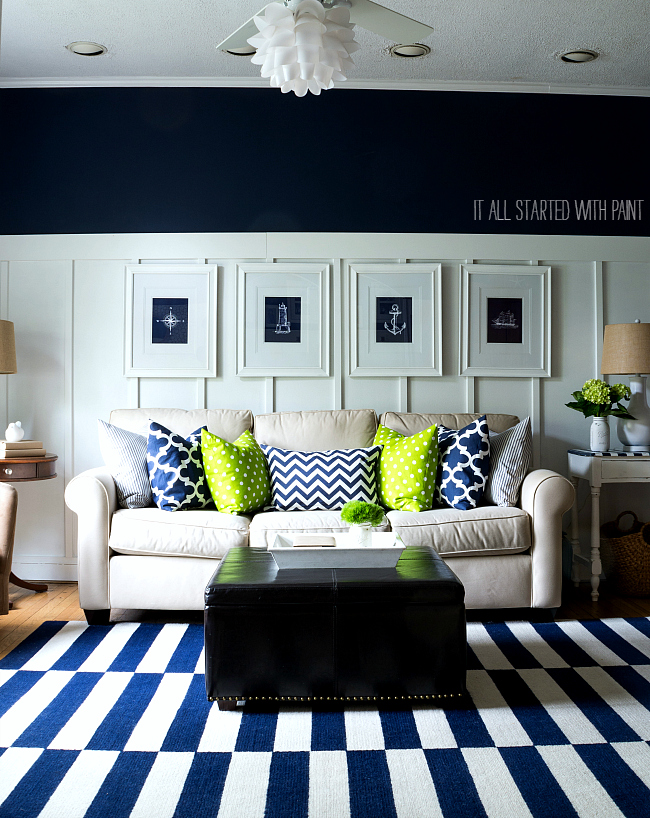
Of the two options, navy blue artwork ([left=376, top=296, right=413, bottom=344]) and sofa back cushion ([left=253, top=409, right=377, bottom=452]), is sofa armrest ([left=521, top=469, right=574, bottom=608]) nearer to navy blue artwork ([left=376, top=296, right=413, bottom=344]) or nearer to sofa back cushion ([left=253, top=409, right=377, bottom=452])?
sofa back cushion ([left=253, top=409, right=377, bottom=452])

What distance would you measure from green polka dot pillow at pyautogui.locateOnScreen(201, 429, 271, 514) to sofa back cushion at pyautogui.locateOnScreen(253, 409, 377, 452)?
1.09 feet

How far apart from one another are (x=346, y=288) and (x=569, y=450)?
65.3 inches

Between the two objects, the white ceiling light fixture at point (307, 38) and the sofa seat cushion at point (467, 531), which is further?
the sofa seat cushion at point (467, 531)

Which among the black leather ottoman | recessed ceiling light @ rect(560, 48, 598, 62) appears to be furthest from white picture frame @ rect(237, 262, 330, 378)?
the black leather ottoman

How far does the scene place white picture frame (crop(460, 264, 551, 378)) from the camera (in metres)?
4.12

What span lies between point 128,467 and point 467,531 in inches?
66.2

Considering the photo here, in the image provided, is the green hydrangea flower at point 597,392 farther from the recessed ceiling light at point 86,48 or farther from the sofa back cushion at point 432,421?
the recessed ceiling light at point 86,48

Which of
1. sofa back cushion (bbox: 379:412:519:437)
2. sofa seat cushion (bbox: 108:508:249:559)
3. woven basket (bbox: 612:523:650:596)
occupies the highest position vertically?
sofa back cushion (bbox: 379:412:519:437)

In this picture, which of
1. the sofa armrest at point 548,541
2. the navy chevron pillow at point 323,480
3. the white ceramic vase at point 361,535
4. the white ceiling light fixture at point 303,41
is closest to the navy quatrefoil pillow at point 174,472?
the navy chevron pillow at point 323,480

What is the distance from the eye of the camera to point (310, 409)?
4.13 m

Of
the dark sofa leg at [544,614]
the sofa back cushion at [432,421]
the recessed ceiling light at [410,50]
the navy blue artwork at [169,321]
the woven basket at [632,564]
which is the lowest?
the dark sofa leg at [544,614]

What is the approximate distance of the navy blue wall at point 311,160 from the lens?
4102mm

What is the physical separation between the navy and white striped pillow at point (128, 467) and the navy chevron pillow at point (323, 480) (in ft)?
2.13

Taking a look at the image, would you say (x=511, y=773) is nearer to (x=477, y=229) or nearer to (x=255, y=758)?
(x=255, y=758)
